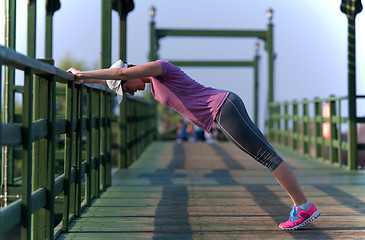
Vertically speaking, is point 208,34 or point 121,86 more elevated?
point 208,34

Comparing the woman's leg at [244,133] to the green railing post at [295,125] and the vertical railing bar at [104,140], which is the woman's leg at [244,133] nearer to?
the vertical railing bar at [104,140]

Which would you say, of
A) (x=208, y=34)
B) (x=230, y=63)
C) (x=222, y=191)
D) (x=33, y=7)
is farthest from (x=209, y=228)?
(x=230, y=63)

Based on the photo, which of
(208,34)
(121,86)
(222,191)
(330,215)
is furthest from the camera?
(208,34)

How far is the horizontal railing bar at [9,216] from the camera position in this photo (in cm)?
237

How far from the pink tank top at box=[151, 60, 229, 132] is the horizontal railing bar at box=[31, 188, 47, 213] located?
3.12ft

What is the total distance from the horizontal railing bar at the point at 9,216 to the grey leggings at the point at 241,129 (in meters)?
1.41

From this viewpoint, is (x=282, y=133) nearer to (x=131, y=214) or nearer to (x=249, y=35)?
(x=249, y=35)

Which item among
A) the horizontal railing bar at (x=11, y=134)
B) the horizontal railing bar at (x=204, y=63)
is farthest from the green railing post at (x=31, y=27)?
the horizontal railing bar at (x=204, y=63)

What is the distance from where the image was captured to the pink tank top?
11.3 ft

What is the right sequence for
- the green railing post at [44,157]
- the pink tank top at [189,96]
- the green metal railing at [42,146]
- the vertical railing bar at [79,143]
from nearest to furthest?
the green metal railing at [42,146]
the green railing post at [44,157]
the pink tank top at [189,96]
the vertical railing bar at [79,143]

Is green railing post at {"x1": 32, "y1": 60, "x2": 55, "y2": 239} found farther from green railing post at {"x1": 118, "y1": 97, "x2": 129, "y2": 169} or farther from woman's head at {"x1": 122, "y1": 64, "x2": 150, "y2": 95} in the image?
green railing post at {"x1": 118, "y1": 97, "x2": 129, "y2": 169}

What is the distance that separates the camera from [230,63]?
16.9m

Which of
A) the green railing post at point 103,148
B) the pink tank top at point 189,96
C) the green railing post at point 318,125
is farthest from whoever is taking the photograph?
the green railing post at point 318,125

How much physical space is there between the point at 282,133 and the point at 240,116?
10.3 meters
